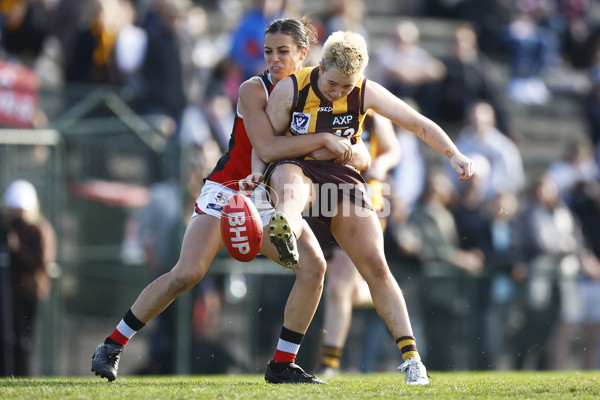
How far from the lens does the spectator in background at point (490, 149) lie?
39.7ft

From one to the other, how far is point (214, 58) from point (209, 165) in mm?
3171

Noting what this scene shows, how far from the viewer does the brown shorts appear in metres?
5.90

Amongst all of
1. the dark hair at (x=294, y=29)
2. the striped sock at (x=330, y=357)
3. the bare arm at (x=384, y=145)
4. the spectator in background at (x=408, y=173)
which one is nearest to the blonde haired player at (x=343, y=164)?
the dark hair at (x=294, y=29)

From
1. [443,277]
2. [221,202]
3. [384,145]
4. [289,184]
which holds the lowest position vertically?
[443,277]

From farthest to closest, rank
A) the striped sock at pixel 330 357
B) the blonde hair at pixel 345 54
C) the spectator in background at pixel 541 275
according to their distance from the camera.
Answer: the spectator in background at pixel 541 275 < the striped sock at pixel 330 357 < the blonde hair at pixel 345 54

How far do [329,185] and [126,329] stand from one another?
1560mm

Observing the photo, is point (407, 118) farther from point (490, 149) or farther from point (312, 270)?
point (490, 149)

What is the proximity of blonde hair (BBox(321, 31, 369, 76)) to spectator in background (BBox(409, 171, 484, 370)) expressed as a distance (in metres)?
5.06

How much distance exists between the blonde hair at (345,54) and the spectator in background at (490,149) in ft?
20.9

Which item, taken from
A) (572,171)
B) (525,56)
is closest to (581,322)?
(572,171)

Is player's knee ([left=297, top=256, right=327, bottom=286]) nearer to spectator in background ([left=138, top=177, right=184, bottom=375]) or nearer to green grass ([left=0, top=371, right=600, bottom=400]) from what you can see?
green grass ([left=0, top=371, right=600, bottom=400])

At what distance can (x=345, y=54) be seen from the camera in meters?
5.68

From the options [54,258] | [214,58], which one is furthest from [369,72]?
[54,258]

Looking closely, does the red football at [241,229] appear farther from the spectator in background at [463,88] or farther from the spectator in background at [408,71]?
the spectator in background at [463,88]
